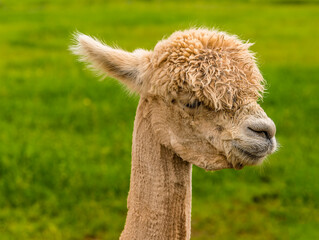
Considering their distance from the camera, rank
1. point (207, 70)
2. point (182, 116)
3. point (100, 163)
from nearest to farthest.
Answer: point (207, 70), point (182, 116), point (100, 163)

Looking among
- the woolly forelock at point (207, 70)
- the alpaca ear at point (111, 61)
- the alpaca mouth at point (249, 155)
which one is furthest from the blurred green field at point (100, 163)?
the alpaca mouth at point (249, 155)

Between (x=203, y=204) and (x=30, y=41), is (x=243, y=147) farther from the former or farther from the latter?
(x=30, y=41)

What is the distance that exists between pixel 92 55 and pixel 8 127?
5.75m

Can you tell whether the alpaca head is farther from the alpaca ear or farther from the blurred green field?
the blurred green field

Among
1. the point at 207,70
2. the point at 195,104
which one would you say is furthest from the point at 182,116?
the point at 207,70

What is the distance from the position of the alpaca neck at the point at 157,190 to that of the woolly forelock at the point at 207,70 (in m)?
0.24

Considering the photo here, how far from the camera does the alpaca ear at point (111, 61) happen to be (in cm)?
278

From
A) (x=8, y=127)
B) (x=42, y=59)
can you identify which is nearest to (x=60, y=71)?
(x=42, y=59)

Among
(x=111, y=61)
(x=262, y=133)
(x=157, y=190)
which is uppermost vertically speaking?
(x=111, y=61)

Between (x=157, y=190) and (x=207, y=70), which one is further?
(x=157, y=190)

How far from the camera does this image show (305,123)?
29.2 feet

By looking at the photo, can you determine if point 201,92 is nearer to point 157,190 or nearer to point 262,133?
point 262,133

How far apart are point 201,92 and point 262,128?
34 cm

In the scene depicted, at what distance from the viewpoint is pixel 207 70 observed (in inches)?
99.4
